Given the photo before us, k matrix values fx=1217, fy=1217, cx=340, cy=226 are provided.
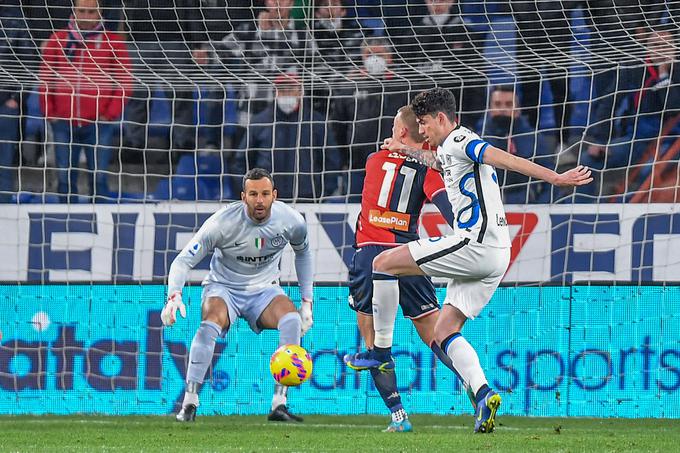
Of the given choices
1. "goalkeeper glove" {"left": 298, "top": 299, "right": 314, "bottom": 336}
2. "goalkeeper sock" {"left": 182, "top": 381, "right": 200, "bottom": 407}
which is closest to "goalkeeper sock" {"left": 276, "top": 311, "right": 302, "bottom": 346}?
"goalkeeper glove" {"left": 298, "top": 299, "right": 314, "bottom": 336}

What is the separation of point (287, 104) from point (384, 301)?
351cm

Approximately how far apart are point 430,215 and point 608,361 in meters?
1.66

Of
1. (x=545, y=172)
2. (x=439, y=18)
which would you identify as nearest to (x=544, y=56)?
(x=439, y=18)

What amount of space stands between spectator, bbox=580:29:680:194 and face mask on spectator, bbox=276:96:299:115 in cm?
235

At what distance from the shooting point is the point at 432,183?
6762 mm

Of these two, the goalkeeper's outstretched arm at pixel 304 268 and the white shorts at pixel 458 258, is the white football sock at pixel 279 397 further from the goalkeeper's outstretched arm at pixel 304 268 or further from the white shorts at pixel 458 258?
the white shorts at pixel 458 258

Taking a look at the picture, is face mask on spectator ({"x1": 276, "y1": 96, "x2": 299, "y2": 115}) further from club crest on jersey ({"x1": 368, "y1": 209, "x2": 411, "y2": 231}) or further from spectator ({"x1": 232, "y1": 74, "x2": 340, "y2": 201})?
club crest on jersey ({"x1": 368, "y1": 209, "x2": 411, "y2": 231})

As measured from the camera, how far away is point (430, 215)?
9.05 meters

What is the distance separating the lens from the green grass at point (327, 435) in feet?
18.1

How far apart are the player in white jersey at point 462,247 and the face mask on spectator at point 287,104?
12.0ft

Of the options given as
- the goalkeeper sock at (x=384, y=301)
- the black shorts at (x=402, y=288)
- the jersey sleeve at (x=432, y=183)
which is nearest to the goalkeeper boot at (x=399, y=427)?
the goalkeeper sock at (x=384, y=301)

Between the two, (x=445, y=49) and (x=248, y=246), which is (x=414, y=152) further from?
(x=445, y=49)

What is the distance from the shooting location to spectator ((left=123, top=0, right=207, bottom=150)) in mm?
9867

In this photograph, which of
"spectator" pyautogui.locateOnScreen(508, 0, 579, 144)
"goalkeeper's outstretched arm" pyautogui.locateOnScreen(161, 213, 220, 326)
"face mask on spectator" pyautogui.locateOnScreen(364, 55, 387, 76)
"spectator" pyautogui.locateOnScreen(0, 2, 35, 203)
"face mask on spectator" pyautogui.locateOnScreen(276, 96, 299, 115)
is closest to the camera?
"goalkeeper's outstretched arm" pyautogui.locateOnScreen(161, 213, 220, 326)
